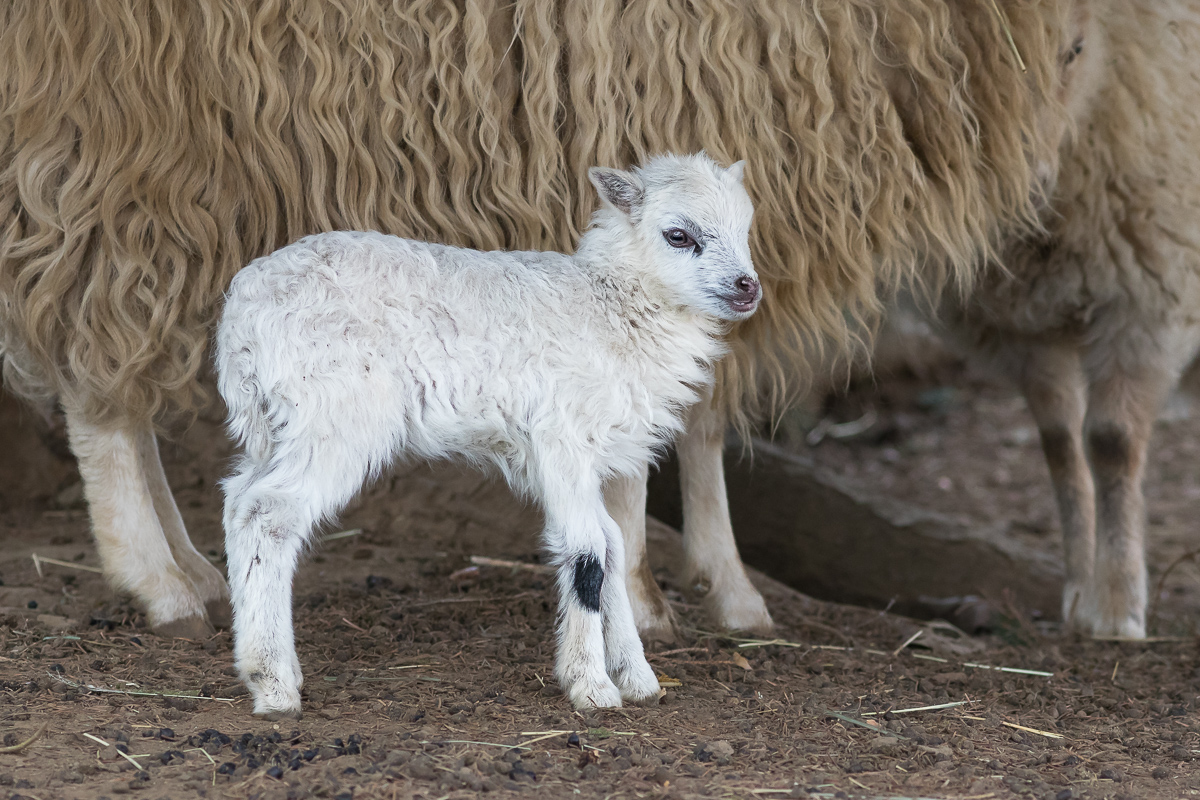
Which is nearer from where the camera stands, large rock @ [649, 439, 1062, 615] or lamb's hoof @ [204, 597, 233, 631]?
lamb's hoof @ [204, 597, 233, 631]

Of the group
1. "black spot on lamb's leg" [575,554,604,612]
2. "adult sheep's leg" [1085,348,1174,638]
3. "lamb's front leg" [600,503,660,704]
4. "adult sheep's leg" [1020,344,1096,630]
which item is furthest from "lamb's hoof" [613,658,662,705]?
"adult sheep's leg" [1020,344,1096,630]

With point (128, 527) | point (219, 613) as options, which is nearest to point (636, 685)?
point (219, 613)

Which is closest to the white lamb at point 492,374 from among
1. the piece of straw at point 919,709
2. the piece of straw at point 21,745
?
the piece of straw at point 21,745

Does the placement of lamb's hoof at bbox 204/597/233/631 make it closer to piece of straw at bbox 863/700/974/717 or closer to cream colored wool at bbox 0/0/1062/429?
cream colored wool at bbox 0/0/1062/429

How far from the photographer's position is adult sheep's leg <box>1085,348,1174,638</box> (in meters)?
4.63

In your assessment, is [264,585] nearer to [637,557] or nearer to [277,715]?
[277,715]

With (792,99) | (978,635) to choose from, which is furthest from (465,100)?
(978,635)

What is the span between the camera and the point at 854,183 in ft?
11.2

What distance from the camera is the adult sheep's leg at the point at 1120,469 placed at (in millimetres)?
4629

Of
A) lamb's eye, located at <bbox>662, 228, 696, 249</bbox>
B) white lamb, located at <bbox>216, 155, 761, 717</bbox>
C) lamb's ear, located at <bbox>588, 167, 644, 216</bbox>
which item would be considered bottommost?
white lamb, located at <bbox>216, 155, 761, 717</bbox>

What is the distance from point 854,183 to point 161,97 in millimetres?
1949

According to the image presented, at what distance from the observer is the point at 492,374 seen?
97.5 inches

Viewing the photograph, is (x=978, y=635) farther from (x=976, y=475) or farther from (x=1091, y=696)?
(x=976, y=475)

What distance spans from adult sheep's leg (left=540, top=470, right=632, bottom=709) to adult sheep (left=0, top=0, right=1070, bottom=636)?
846 mm
